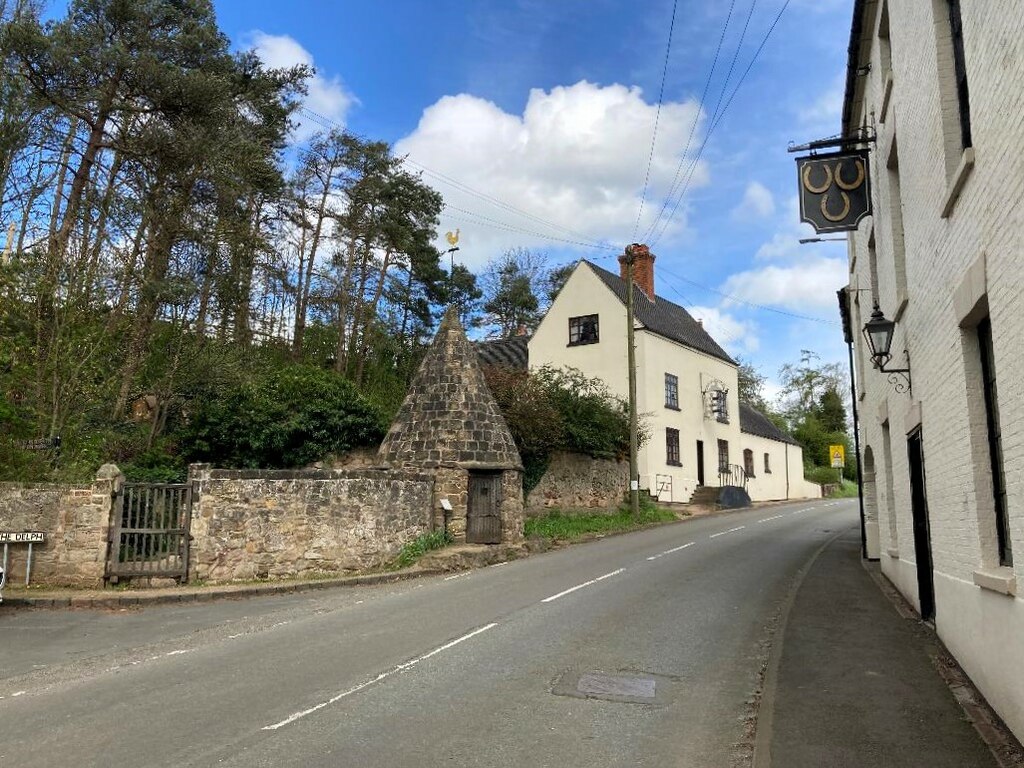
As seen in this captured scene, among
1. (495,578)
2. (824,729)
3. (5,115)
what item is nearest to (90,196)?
(5,115)

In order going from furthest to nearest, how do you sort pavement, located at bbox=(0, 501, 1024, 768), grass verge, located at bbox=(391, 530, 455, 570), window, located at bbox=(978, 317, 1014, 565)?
grass verge, located at bbox=(391, 530, 455, 570)
window, located at bbox=(978, 317, 1014, 565)
pavement, located at bbox=(0, 501, 1024, 768)

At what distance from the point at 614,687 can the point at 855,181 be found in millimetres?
9001

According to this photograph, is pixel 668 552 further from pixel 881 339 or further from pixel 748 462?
pixel 748 462

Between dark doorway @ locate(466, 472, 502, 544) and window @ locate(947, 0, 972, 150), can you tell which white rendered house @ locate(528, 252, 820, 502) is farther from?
window @ locate(947, 0, 972, 150)

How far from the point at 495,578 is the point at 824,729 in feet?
31.7

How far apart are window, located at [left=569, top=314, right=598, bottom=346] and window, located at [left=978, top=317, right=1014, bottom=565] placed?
28614 millimetres

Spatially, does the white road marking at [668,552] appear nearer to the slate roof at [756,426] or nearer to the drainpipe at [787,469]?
the slate roof at [756,426]

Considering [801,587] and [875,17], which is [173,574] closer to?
[801,587]

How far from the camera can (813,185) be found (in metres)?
12.0

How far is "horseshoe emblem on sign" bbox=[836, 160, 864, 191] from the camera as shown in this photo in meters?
12.1

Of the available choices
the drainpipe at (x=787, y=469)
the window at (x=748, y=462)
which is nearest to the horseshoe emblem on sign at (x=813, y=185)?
the window at (x=748, y=462)

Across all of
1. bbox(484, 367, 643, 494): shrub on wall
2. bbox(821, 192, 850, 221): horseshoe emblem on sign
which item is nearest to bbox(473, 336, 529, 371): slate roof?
bbox(484, 367, 643, 494): shrub on wall

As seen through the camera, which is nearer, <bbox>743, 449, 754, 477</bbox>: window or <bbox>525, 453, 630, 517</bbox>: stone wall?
<bbox>525, 453, 630, 517</bbox>: stone wall

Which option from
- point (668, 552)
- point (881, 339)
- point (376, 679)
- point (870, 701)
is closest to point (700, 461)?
point (668, 552)
